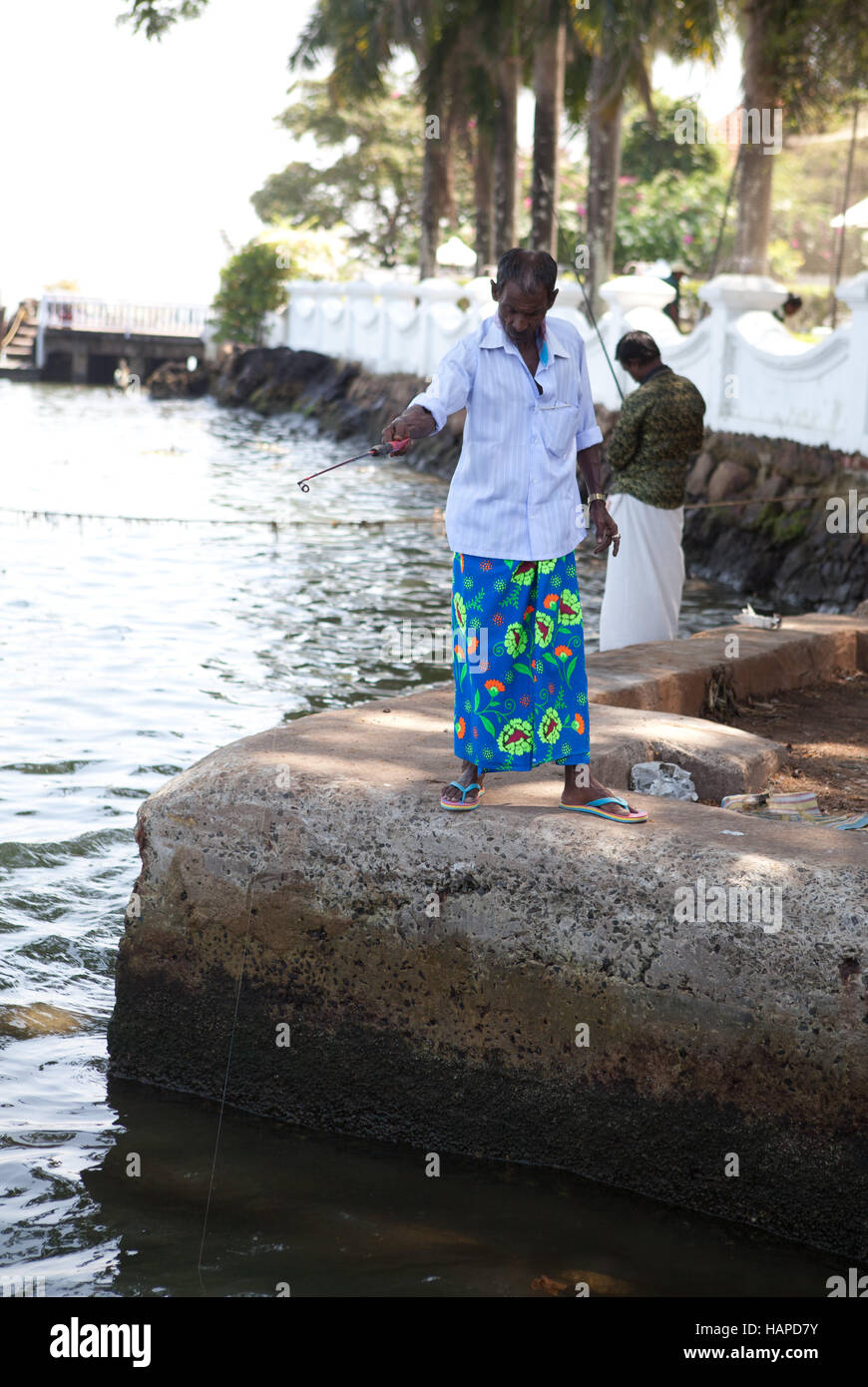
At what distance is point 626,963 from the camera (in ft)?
13.5

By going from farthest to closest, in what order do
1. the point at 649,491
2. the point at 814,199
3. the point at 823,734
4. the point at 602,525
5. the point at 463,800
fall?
the point at 814,199 → the point at 649,491 → the point at 823,734 → the point at 602,525 → the point at 463,800

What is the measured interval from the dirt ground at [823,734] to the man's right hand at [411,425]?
2467 millimetres

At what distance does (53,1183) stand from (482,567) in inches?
84.5

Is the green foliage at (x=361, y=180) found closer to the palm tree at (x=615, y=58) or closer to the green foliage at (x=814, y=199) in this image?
the green foliage at (x=814, y=199)

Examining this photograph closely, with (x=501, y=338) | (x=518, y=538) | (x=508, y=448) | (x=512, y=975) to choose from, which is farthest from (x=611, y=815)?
(x=501, y=338)

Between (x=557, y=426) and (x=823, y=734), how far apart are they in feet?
10.7

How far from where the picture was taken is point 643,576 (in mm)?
7914

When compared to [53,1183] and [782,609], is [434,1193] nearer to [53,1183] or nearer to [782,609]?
[53,1183]

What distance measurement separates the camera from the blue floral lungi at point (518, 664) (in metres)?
4.50

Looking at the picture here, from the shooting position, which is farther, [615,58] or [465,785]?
[615,58]

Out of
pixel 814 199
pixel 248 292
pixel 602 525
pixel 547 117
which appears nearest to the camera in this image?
pixel 602 525

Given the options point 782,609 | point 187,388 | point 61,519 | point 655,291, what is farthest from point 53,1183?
point 187,388

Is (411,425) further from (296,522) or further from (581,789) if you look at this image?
(296,522)

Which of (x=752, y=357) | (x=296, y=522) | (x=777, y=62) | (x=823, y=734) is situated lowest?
(x=823, y=734)
